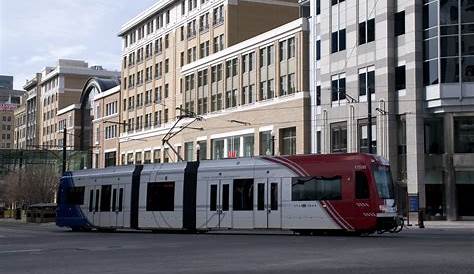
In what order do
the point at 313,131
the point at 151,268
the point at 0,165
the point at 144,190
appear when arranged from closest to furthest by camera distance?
the point at 151,268
the point at 144,190
the point at 313,131
the point at 0,165

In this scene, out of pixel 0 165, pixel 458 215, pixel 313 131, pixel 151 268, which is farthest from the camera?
pixel 0 165

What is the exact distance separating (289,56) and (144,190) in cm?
3571

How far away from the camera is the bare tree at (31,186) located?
306 ft

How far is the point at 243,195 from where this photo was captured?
29.8 m

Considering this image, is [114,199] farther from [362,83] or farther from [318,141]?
[318,141]

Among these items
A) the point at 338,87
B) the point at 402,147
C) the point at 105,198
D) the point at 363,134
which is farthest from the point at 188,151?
the point at 105,198

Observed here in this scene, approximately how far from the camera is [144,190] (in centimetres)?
3409

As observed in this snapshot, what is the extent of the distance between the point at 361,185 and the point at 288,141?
132 feet

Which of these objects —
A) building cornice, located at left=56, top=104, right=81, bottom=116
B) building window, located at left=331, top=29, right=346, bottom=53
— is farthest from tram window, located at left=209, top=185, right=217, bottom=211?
building cornice, located at left=56, top=104, right=81, bottom=116

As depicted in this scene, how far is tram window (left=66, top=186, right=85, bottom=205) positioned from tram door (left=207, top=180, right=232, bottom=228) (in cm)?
975

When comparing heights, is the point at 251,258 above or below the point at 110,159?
below

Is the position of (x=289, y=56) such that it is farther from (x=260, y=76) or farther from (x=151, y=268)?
(x=151, y=268)

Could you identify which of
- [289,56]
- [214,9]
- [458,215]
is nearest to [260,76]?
[289,56]

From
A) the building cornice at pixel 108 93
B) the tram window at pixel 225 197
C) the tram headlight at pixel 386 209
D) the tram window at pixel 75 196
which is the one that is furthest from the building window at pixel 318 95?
the building cornice at pixel 108 93
